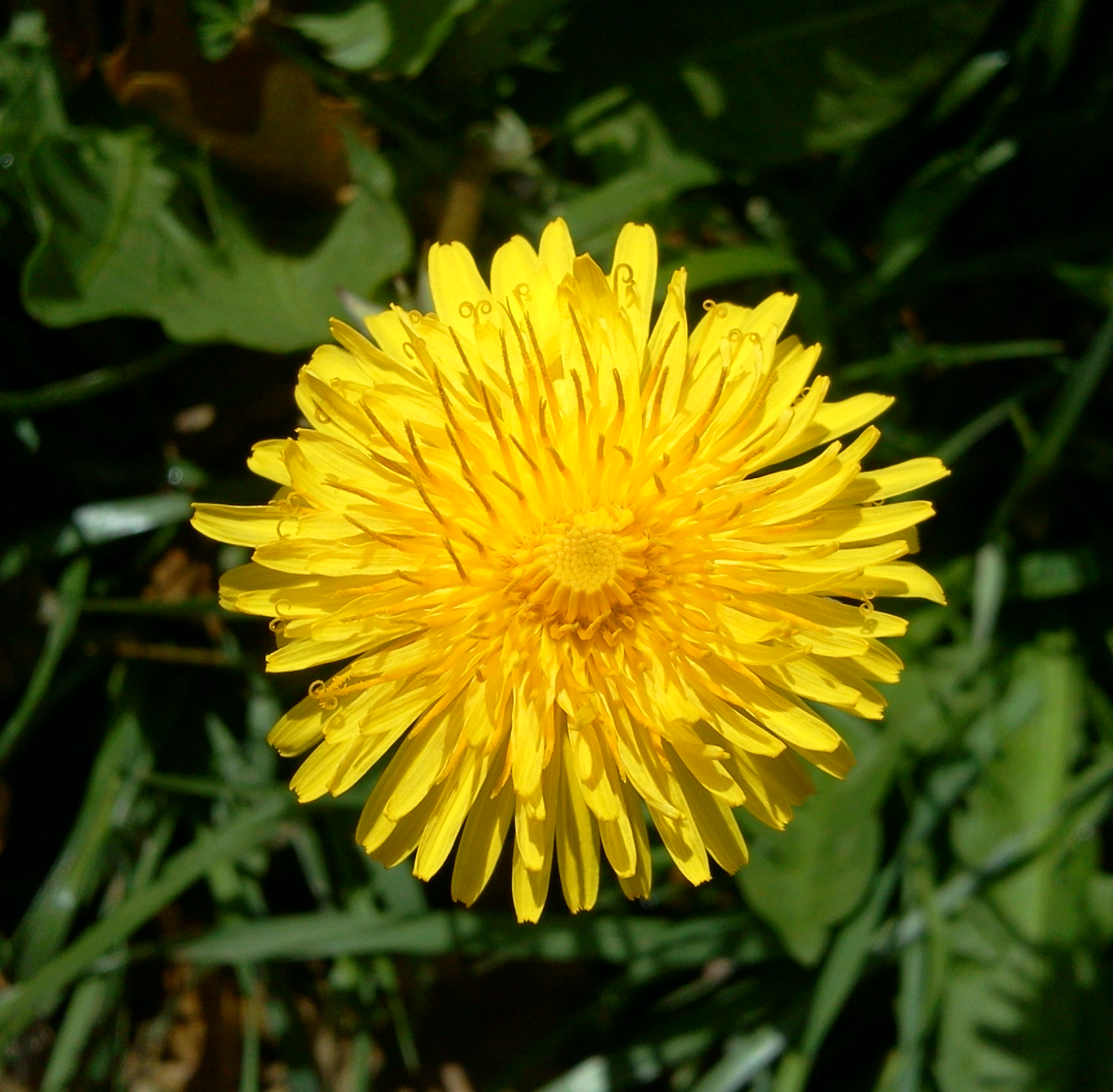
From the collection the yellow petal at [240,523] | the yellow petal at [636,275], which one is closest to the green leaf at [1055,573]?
the yellow petal at [636,275]

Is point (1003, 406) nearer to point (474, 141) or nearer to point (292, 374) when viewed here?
point (474, 141)

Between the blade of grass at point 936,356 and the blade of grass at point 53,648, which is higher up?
the blade of grass at point 936,356

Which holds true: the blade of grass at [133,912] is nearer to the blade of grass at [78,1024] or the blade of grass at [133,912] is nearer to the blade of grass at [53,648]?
the blade of grass at [78,1024]

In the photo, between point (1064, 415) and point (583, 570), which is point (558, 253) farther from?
point (1064, 415)

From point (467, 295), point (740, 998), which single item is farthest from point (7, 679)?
point (740, 998)

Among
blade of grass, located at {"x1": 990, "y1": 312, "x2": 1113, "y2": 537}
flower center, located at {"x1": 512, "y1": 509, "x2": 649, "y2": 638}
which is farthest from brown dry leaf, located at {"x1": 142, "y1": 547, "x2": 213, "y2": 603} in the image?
blade of grass, located at {"x1": 990, "y1": 312, "x2": 1113, "y2": 537}

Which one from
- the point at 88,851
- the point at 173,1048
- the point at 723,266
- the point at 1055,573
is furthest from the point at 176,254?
the point at 1055,573

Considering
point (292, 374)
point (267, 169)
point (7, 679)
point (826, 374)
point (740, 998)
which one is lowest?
point (740, 998)
